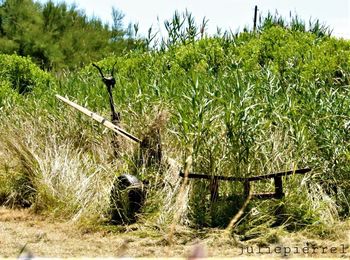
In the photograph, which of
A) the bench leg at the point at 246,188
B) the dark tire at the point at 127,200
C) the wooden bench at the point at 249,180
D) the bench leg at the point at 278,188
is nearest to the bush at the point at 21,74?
the dark tire at the point at 127,200

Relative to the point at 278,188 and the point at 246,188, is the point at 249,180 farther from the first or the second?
the point at 278,188

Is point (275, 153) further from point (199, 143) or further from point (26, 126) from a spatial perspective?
point (26, 126)

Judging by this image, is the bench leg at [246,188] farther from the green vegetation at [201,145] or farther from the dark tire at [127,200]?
the dark tire at [127,200]

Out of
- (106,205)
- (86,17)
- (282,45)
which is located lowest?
(106,205)

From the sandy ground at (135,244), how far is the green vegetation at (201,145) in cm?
19

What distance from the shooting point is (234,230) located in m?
5.09

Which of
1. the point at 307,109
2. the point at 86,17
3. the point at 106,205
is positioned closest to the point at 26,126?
the point at 106,205

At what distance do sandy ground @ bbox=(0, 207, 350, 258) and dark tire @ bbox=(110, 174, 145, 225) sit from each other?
0.20 meters

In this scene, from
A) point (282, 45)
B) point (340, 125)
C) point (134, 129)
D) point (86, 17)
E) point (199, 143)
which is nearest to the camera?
point (199, 143)

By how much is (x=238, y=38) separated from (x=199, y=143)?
18.8 feet

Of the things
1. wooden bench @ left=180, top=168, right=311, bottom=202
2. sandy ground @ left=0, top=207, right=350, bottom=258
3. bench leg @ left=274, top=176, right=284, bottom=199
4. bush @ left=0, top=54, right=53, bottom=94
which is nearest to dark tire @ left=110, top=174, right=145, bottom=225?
sandy ground @ left=0, top=207, right=350, bottom=258

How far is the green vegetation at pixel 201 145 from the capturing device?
17.7 ft

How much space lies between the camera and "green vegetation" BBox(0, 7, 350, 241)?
17.7ft

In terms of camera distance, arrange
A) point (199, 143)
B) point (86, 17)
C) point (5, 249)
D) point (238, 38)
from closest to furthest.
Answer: point (5, 249) → point (199, 143) → point (238, 38) → point (86, 17)
